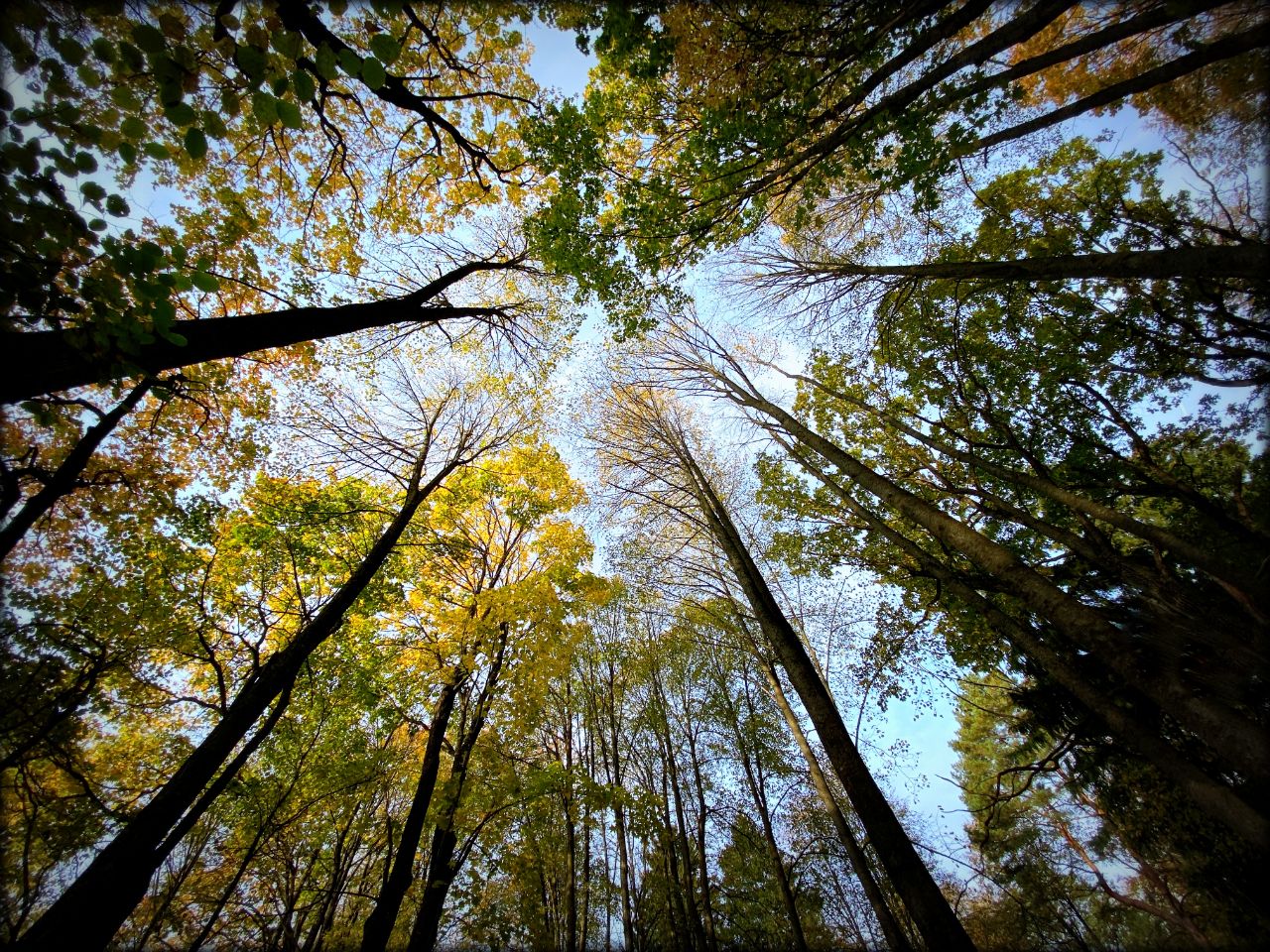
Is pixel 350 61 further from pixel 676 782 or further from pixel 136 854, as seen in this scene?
pixel 676 782

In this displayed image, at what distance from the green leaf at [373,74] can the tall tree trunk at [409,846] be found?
283 inches

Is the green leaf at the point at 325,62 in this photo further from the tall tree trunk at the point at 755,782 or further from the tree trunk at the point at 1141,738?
the tall tree trunk at the point at 755,782

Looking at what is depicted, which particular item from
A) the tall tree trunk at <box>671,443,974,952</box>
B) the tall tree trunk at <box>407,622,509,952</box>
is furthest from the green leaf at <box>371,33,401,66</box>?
the tall tree trunk at <box>407,622,509,952</box>

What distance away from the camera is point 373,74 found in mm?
1756

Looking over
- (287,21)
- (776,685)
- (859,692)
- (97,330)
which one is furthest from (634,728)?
(287,21)

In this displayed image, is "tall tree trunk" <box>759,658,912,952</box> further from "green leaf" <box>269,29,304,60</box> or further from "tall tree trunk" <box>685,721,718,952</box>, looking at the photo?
"green leaf" <box>269,29,304,60</box>

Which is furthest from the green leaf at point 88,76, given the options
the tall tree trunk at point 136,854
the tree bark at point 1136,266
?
the tree bark at point 1136,266

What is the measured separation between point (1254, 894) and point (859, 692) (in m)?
5.47

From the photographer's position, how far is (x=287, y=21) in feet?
10.0

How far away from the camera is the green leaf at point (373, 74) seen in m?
1.70

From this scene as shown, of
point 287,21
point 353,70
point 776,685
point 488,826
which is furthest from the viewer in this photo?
point 776,685

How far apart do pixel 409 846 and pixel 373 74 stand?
775 cm

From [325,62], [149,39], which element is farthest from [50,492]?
[325,62]

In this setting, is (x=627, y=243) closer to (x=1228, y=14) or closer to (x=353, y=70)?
(x=353, y=70)
